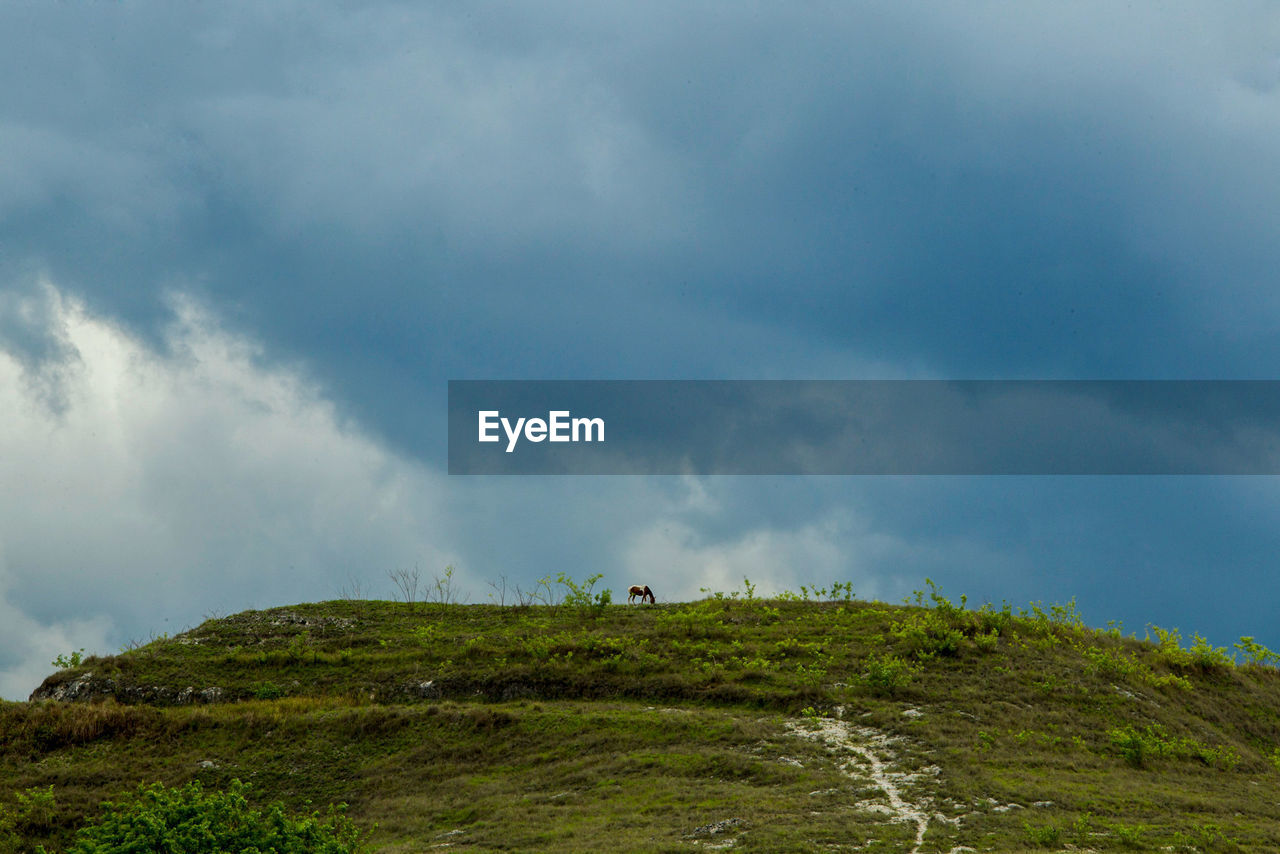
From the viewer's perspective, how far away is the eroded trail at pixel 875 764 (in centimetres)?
1766

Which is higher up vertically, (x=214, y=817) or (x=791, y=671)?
(x=791, y=671)

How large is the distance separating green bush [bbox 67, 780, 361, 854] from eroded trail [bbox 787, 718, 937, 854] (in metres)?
10.8

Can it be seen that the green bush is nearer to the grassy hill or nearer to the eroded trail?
the grassy hill

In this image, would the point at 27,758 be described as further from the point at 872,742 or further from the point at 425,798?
the point at 872,742

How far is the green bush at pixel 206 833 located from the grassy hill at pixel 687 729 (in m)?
2.05

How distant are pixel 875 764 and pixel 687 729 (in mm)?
5089

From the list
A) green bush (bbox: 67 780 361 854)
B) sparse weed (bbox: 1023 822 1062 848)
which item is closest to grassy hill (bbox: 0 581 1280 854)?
sparse weed (bbox: 1023 822 1062 848)

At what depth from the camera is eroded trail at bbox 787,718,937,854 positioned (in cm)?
1766

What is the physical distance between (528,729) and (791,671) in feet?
28.1

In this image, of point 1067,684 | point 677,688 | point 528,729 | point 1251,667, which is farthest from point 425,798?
point 1251,667

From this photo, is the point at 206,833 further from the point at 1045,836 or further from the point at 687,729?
the point at 1045,836

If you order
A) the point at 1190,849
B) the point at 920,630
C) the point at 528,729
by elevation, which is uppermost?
the point at 920,630

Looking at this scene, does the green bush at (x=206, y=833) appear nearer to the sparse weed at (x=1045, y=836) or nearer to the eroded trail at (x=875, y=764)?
the eroded trail at (x=875, y=764)

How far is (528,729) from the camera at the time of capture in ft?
83.7
